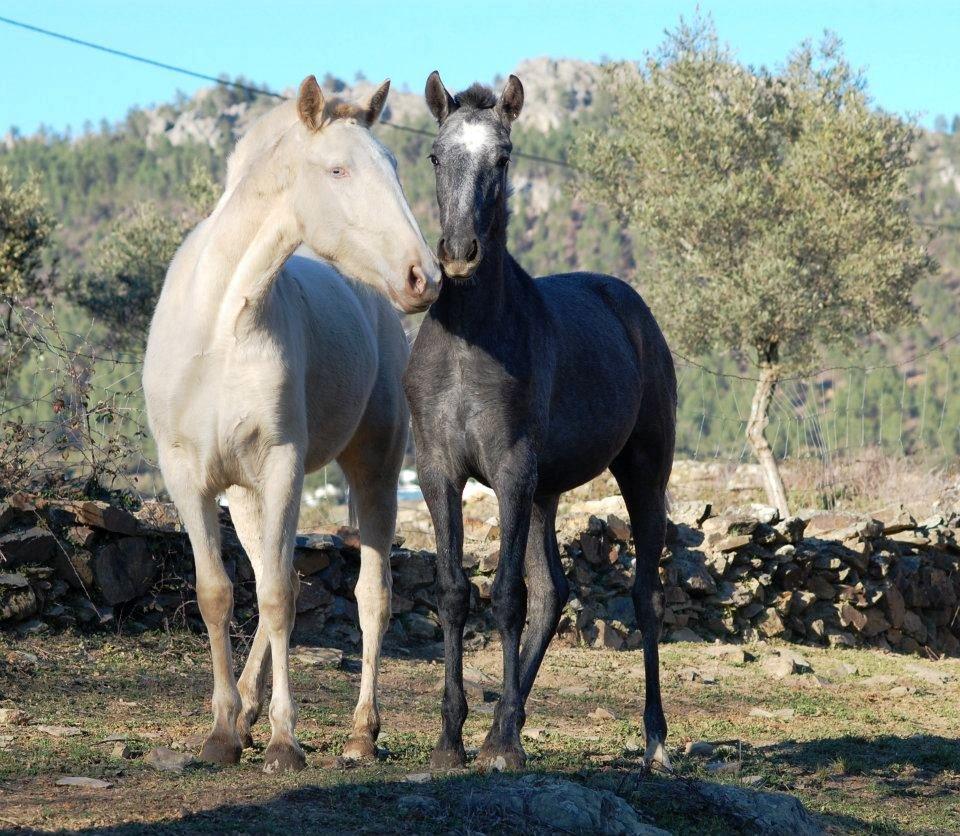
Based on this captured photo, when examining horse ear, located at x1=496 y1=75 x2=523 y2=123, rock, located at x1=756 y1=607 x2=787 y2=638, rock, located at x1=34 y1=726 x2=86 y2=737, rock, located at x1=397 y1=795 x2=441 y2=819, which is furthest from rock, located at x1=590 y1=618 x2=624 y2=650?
rock, located at x1=397 y1=795 x2=441 y2=819

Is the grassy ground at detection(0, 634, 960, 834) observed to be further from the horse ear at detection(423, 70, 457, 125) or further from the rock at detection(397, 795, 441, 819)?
the horse ear at detection(423, 70, 457, 125)

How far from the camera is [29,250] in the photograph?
20.2 meters

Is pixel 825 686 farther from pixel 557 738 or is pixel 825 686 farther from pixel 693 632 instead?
pixel 557 738

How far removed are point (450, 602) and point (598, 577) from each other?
6.37 meters

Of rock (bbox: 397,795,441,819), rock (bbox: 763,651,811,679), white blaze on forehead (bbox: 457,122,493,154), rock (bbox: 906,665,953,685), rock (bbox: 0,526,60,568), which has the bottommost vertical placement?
rock (bbox: 906,665,953,685)

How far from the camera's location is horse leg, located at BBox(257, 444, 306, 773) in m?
4.91

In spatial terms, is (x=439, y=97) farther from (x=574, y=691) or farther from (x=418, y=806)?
(x=574, y=691)

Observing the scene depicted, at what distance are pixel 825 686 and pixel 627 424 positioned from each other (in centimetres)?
447

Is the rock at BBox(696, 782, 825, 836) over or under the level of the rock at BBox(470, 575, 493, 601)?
under

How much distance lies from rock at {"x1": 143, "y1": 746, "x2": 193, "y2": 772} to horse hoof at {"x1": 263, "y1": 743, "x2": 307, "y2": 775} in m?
0.32

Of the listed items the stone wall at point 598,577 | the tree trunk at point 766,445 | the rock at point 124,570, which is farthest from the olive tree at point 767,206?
the rock at point 124,570

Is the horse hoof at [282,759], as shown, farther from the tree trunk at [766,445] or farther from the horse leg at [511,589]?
the tree trunk at [766,445]

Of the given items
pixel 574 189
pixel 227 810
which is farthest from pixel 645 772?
pixel 574 189

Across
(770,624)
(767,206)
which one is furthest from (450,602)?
(767,206)
